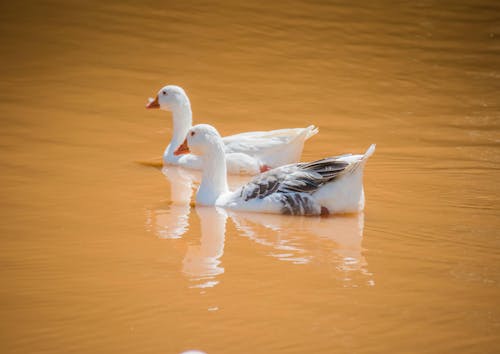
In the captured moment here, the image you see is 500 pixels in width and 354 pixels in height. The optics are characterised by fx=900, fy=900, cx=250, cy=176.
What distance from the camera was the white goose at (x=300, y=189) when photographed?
25.7 ft

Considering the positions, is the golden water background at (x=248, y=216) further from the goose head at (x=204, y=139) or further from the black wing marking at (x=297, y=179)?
the goose head at (x=204, y=139)

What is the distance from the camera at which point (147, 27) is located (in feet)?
48.0

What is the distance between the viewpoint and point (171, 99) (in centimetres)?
1017

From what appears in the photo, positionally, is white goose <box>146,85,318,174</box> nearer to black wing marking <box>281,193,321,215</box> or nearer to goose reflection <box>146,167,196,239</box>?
goose reflection <box>146,167,196,239</box>

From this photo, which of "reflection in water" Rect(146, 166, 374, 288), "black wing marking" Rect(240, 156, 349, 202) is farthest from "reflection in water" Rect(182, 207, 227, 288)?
"black wing marking" Rect(240, 156, 349, 202)

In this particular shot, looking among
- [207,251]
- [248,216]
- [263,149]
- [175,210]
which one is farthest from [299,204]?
[263,149]

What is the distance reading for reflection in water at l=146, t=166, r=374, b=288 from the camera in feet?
21.6

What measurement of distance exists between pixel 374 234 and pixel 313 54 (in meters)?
6.93

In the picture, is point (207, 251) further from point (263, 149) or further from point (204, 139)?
point (263, 149)

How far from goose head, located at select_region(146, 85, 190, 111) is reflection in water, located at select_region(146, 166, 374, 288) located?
1.62m

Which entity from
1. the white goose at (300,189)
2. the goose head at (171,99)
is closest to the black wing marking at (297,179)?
the white goose at (300,189)

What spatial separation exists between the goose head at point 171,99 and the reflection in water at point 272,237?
5.32ft

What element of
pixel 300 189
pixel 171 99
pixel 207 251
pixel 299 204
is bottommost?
pixel 207 251

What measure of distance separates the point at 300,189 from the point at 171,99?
276cm
